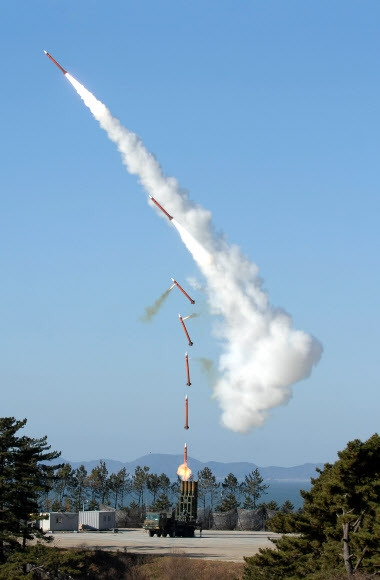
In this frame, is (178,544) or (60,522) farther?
(60,522)

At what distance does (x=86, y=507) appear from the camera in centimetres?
11644

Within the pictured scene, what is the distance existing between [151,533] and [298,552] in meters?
45.1

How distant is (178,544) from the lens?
2854 inches

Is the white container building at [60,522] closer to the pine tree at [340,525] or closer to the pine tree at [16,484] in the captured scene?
the pine tree at [16,484]

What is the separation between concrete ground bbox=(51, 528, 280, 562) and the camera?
6519cm

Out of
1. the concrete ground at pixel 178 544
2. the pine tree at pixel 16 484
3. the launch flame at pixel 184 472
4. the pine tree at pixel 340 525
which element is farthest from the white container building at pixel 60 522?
the pine tree at pixel 340 525

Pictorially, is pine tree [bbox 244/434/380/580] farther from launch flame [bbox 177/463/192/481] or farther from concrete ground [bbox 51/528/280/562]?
launch flame [bbox 177/463/192/481]

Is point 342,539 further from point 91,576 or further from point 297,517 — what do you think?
point 91,576

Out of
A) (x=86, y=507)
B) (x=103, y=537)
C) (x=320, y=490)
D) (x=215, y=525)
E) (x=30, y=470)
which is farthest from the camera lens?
(x=86, y=507)

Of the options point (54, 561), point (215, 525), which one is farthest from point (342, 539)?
point (215, 525)

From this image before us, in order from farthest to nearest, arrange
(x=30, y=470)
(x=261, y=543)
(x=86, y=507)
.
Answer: (x=86, y=507), (x=261, y=543), (x=30, y=470)

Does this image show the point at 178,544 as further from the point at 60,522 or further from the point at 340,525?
the point at 340,525

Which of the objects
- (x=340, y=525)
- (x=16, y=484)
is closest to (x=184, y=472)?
(x=16, y=484)

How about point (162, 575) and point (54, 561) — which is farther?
point (162, 575)
